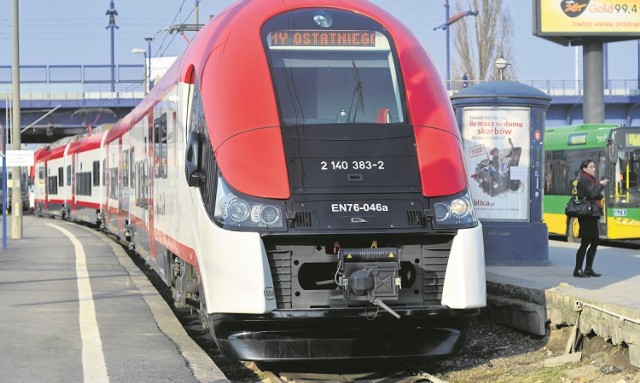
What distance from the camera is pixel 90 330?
9961 mm

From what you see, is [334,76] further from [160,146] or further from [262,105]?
[160,146]

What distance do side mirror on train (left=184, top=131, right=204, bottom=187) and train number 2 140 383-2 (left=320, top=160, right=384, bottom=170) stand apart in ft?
3.75

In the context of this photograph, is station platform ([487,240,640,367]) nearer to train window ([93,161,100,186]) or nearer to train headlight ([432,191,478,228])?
train headlight ([432,191,478,228])

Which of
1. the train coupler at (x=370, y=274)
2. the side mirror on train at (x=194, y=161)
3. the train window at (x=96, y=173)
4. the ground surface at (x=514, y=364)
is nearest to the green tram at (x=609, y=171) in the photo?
the ground surface at (x=514, y=364)

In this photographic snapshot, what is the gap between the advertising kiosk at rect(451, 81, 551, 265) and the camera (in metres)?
15.0

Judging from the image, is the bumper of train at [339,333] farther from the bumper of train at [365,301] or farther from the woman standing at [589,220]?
the woman standing at [589,220]

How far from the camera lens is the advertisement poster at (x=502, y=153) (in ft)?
49.4

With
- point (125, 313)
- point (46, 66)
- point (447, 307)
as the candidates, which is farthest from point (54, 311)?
point (46, 66)

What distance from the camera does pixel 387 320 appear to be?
8203mm

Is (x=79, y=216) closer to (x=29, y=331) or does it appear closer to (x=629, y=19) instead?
(x=629, y=19)

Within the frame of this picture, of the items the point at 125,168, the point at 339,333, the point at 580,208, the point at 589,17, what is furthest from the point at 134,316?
the point at 589,17

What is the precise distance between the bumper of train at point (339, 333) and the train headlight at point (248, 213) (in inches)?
27.6

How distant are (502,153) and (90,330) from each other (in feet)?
24.5

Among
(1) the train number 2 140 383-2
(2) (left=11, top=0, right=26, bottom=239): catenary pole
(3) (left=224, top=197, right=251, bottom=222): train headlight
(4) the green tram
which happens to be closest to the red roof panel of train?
(3) (left=224, top=197, right=251, bottom=222): train headlight
